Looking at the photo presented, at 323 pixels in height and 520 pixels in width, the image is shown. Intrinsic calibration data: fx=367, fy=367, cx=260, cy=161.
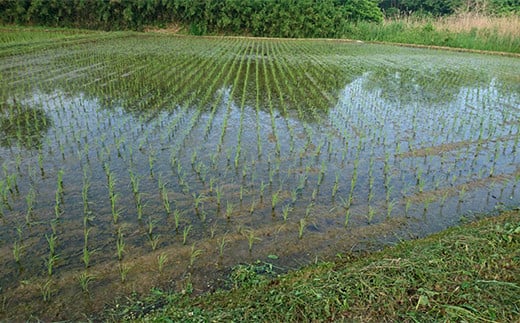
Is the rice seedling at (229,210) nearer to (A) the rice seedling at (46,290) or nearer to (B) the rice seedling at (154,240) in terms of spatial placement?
(B) the rice seedling at (154,240)

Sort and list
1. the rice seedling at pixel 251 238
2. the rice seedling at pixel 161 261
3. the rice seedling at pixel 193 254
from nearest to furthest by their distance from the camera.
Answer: the rice seedling at pixel 161 261, the rice seedling at pixel 193 254, the rice seedling at pixel 251 238

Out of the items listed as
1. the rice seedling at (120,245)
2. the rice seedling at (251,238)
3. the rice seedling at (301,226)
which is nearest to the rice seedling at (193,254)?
the rice seedling at (251,238)

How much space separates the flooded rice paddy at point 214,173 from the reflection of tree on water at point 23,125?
0.11 ft

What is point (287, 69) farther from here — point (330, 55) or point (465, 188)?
point (465, 188)

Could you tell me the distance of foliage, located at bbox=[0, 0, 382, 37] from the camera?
2162 centimetres

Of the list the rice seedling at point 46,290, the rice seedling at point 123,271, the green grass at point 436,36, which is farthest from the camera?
the green grass at point 436,36

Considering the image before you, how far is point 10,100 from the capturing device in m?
7.50

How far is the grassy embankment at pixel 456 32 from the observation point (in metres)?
Answer: 16.9

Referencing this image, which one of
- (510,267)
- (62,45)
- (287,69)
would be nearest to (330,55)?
(287,69)

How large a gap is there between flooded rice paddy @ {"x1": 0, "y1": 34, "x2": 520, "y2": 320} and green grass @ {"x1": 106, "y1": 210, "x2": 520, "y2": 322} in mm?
265

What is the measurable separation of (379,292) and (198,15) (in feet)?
74.0

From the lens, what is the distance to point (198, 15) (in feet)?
73.4

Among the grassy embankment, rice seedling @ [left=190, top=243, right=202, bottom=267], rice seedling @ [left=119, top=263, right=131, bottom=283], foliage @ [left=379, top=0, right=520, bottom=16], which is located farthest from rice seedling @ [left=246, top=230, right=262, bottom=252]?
foliage @ [left=379, top=0, right=520, bottom=16]

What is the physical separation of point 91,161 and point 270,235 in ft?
9.34
